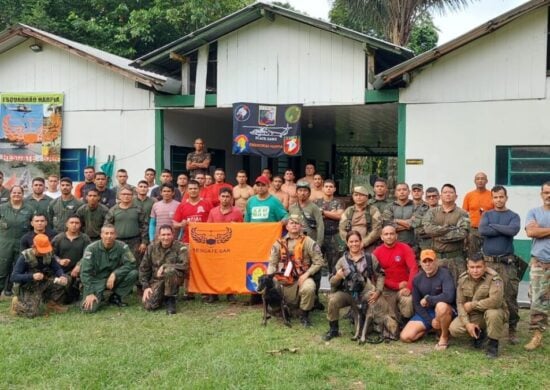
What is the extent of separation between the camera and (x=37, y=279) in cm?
687

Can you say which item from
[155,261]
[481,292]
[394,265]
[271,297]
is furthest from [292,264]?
[481,292]

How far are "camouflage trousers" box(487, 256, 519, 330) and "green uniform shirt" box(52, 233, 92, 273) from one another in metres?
5.26

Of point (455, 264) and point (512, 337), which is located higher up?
point (455, 264)

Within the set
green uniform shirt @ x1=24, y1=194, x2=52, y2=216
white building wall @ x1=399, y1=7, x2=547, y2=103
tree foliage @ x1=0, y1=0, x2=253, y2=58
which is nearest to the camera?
green uniform shirt @ x1=24, y1=194, x2=52, y2=216

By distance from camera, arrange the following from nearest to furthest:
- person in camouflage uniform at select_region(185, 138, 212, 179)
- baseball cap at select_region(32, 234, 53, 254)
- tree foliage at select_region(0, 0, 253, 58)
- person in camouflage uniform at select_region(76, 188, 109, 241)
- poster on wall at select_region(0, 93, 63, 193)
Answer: baseball cap at select_region(32, 234, 53, 254), person in camouflage uniform at select_region(76, 188, 109, 241), person in camouflage uniform at select_region(185, 138, 212, 179), poster on wall at select_region(0, 93, 63, 193), tree foliage at select_region(0, 0, 253, 58)

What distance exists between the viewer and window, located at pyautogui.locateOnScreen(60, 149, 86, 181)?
11305 mm

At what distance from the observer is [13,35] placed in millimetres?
11016

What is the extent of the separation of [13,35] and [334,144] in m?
13.6

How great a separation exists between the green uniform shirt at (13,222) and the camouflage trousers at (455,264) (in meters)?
5.71

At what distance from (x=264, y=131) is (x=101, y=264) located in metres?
4.15

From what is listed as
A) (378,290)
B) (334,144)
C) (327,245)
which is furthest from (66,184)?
(334,144)

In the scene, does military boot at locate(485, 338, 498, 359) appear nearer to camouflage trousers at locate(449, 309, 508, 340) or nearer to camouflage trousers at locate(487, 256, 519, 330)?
Answer: camouflage trousers at locate(449, 309, 508, 340)

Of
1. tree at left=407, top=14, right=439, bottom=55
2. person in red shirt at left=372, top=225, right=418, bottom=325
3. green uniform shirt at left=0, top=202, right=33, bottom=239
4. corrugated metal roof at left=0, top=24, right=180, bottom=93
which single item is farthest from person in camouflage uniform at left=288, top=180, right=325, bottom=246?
tree at left=407, top=14, right=439, bottom=55

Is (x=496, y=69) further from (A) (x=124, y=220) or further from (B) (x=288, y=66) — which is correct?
(A) (x=124, y=220)
